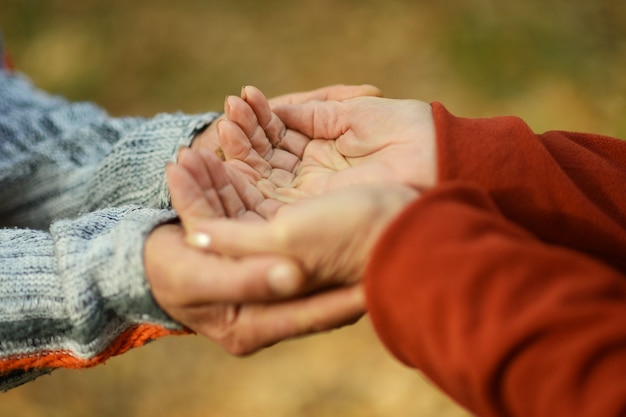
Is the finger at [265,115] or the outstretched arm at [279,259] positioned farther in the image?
the finger at [265,115]

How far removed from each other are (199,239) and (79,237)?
0.14 meters

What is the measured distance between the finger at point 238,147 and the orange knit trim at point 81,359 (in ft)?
0.61

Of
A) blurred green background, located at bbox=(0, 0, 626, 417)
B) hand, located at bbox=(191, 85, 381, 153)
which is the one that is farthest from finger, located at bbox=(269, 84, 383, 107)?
blurred green background, located at bbox=(0, 0, 626, 417)

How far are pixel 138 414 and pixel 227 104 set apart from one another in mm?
651

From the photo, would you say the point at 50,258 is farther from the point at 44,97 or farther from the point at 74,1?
the point at 74,1

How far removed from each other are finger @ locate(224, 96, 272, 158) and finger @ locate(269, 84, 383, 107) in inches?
3.6

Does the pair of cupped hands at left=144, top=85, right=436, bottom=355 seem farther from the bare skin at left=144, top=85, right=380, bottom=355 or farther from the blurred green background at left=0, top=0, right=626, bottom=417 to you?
the blurred green background at left=0, top=0, right=626, bottom=417

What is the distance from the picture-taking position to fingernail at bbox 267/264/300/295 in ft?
1.47

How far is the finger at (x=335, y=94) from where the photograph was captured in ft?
2.28

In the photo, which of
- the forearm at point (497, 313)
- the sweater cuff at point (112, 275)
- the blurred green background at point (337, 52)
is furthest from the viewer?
the blurred green background at point (337, 52)

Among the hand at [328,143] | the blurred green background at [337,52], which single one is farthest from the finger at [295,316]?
the blurred green background at [337,52]

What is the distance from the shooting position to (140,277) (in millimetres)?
495

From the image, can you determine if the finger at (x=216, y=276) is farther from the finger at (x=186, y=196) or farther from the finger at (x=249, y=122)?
the finger at (x=249, y=122)

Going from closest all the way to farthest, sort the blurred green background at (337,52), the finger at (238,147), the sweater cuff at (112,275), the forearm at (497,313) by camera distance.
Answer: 1. the forearm at (497,313)
2. the sweater cuff at (112,275)
3. the finger at (238,147)
4. the blurred green background at (337,52)
